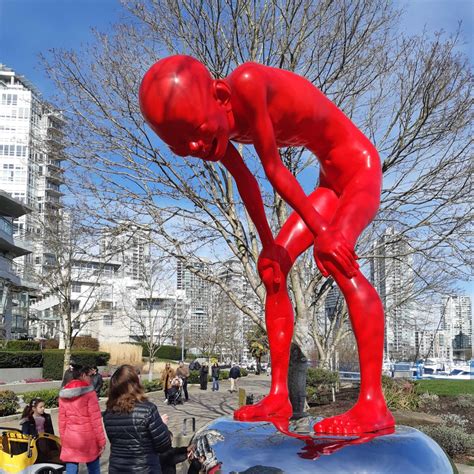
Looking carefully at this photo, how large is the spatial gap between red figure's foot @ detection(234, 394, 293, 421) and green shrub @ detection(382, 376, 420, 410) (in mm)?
10078

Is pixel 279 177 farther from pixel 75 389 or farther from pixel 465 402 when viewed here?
pixel 465 402

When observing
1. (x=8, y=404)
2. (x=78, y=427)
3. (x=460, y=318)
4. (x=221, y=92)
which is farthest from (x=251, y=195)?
(x=460, y=318)

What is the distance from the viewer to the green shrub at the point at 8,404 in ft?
46.7

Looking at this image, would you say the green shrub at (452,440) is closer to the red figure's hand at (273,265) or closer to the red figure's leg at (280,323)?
the red figure's leg at (280,323)

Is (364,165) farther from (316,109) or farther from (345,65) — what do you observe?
(345,65)

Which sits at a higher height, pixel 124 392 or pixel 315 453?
pixel 124 392

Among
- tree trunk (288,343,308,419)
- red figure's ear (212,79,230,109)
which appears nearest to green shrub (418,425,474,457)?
tree trunk (288,343,308,419)

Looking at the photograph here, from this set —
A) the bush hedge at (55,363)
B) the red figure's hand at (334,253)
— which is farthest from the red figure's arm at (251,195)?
the bush hedge at (55,363)

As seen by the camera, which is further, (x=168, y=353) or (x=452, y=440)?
(x=168, y=353)

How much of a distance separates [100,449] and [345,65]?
7394 millimetres

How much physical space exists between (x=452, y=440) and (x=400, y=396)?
5036 millimetres

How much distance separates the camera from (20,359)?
2439cm

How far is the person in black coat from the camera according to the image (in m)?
3.51

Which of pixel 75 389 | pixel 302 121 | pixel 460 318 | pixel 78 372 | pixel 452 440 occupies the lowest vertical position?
pixel 452 440
